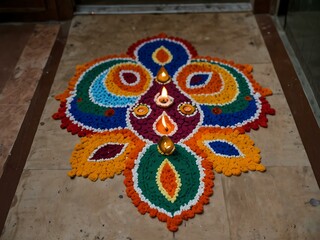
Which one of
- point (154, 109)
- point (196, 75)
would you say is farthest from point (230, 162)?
point (196, 75)

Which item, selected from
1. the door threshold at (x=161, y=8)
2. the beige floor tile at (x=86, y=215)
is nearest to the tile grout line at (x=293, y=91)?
the door threshold at (x=161, y=8)

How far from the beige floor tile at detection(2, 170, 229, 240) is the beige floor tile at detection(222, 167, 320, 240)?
0.15 ft

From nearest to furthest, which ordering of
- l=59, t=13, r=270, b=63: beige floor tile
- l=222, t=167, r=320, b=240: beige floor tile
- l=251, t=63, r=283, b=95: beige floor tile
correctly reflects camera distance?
l=222, t=167, r=320, b=240: beige floor tile
l=251, t=63, r=283, b=95: beige floor tile
l=59, t=13, r=270, b=63: beige floor tile

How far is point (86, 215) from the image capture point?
4.36ft

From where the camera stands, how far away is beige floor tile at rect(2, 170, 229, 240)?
128cm

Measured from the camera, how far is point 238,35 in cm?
209

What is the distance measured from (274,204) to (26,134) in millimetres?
980

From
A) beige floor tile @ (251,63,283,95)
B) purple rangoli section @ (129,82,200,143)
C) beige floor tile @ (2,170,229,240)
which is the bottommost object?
beige floor tile @ (2,170,229,240)

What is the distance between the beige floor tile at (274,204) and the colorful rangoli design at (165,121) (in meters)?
0.06

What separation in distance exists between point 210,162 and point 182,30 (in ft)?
3.05

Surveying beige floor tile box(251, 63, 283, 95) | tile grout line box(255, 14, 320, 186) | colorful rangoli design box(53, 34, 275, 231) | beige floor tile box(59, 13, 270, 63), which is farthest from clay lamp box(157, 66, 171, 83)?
tile grout line box(255, 14, 320, 186)

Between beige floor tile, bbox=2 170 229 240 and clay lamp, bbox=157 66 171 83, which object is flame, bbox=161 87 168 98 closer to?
clay lamp, bbox=157 66 171 83

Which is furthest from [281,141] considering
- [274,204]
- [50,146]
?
[50,146]

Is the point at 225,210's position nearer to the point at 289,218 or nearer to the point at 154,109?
the point at 289,218
